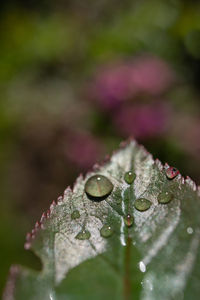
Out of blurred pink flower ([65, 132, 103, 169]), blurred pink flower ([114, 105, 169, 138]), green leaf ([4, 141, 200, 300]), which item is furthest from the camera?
blurred pink flower ([65, 132, 103, 169])

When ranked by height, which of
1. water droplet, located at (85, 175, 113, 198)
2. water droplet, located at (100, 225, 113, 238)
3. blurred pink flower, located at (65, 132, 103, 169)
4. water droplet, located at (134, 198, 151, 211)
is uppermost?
blurred pink flower, located at (65, 132, 103, 169)

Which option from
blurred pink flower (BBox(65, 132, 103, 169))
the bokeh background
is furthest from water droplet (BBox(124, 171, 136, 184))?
blurred pink flower (BBox(65, 132, 103, 169))

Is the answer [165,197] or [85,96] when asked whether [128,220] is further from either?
[85,96]

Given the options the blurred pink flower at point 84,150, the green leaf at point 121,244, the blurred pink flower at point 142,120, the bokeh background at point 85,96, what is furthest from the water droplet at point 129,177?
the blurred pink flower at point 84,150

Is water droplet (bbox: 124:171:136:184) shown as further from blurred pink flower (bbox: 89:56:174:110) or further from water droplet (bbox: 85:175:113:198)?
blurred pink flower (bbox: 89:56:174:110)

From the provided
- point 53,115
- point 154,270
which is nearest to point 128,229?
point 154,270

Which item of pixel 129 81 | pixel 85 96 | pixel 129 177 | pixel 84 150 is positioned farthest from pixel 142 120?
pixel 129 177

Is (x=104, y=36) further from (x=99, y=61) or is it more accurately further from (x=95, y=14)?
(x=95, y=14)
